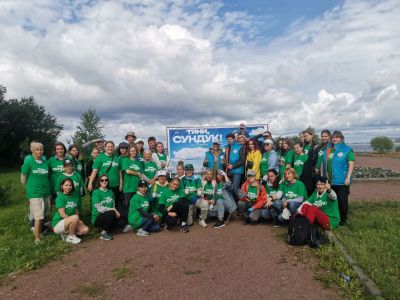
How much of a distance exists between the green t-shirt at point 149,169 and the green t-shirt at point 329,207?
3768mm

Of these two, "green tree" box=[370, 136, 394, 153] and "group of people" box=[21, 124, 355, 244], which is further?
"green tree" box=[370, 136, 394, 153]

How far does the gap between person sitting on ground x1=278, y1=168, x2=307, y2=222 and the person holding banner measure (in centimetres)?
146

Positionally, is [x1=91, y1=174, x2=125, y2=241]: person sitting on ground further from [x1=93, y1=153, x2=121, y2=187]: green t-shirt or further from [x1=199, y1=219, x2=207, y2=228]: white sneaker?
[x1=199, y1=219, x2=207, y2=228]: white sneaker

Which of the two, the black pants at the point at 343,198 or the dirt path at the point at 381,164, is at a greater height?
the black pants at the point at 343,198

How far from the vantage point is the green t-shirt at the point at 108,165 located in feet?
24.8

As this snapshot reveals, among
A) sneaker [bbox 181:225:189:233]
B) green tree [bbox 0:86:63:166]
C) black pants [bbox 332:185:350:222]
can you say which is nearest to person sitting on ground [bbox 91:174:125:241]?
sneaker [bbox 181:225:189:233]

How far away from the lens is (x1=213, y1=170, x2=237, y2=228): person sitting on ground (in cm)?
Answer: 779

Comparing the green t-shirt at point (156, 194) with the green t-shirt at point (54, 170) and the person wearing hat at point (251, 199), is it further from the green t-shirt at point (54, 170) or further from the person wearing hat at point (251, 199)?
the green t-shirt at point (54, 170)

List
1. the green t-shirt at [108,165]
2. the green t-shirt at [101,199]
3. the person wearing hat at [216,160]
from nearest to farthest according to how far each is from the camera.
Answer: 1. the green t-shirt at [101,199]
2. the green t-shirt at [108,165]
3. the person wearing hat at [216,160]

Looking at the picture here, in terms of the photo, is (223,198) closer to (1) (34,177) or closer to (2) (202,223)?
(2) (202,223)

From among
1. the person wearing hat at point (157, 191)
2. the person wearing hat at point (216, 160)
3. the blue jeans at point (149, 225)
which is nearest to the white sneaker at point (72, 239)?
the blue jeans at point (149, 225)

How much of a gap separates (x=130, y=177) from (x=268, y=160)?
3261 mm

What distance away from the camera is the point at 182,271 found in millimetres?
5004

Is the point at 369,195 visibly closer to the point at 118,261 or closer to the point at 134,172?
the point at 134,172
